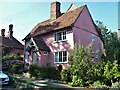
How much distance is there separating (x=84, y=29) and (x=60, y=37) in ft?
11.7

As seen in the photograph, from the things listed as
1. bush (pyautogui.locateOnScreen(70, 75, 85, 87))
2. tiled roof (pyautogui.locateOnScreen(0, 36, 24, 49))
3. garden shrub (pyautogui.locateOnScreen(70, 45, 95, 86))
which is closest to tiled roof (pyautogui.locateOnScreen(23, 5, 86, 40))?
garden shrub (pyautogui.locateOnScreen(70, 45, 95, 86))

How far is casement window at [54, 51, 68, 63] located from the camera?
28297 millimetres

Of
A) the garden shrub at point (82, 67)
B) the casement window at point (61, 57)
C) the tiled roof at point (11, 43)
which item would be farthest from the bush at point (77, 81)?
the tiled roof at point (11, 43)

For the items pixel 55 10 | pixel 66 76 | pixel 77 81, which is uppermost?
pixel 55 10

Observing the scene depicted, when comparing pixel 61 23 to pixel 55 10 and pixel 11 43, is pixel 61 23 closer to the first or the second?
pixel 55 10

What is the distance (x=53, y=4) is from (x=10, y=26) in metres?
18.7

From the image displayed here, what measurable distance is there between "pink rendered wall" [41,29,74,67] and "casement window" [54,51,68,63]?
20.3 inches

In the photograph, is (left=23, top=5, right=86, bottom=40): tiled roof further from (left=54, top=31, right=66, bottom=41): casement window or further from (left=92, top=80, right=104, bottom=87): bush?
(left=92, top=80, right=104, bottom=87): bush

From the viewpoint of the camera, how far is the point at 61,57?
94.8 ft

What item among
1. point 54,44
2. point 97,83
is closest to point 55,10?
point 54,44

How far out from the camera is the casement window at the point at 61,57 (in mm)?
28297

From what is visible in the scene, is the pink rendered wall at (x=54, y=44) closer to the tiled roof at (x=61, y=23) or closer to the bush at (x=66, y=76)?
the tiled roof at (x=61, y=23)

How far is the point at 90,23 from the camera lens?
3175cm

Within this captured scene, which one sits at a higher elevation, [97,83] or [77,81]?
[77,81]
